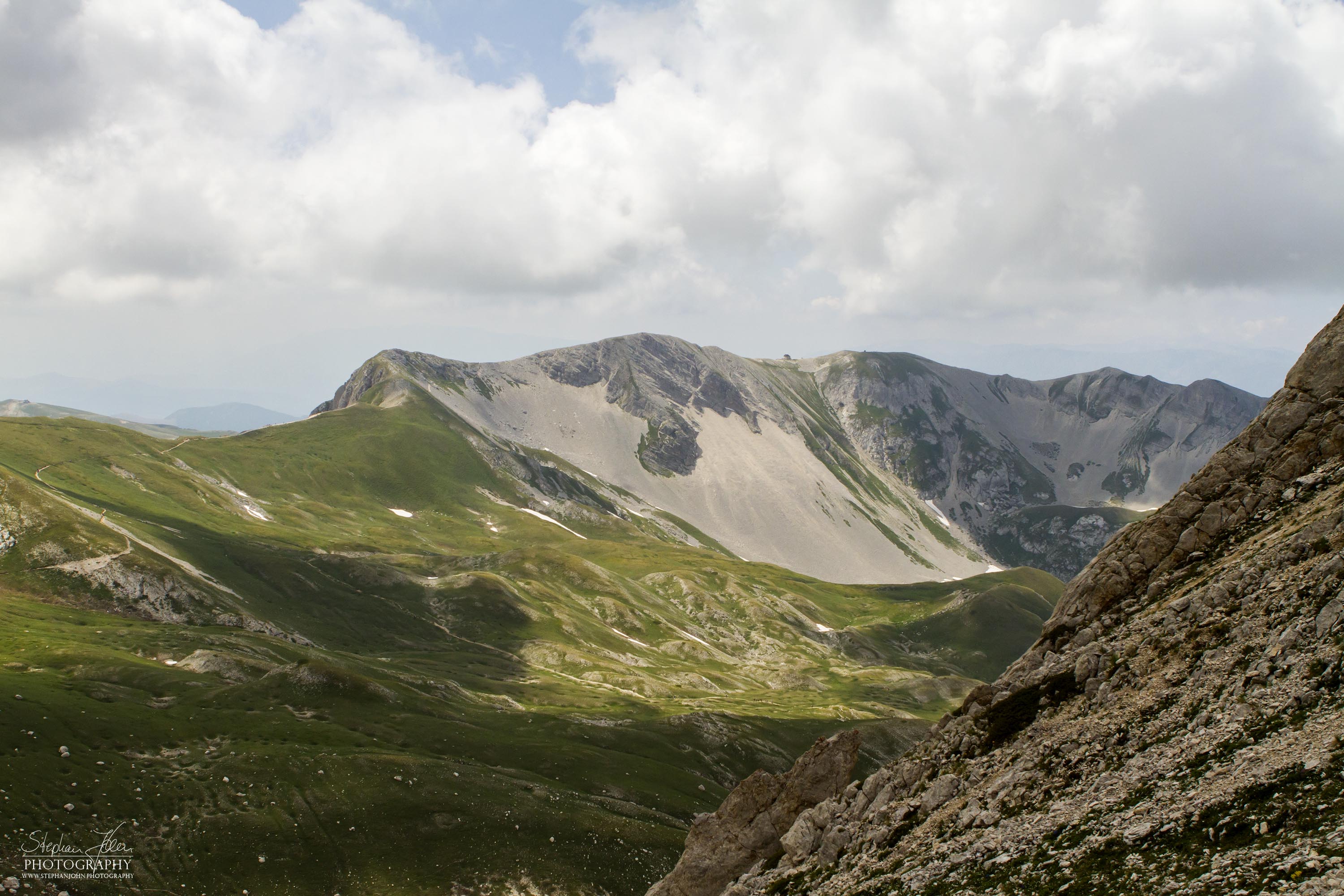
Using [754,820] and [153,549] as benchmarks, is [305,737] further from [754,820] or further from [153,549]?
[153,549]

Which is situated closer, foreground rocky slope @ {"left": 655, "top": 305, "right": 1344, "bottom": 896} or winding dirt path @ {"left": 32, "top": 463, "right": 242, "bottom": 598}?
foreground rocky slope @ {"left": 655, "top": 305, "right": 1344, "bottom": 896}

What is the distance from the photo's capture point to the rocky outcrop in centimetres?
5528

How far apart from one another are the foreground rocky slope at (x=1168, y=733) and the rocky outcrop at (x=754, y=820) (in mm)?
2462

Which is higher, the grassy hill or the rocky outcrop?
the rocky outcrop

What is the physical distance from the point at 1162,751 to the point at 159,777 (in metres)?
78.9

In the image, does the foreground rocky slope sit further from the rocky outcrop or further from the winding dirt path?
the winding dirt path

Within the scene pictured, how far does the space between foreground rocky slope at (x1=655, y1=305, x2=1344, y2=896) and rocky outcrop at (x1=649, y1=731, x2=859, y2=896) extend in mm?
2462

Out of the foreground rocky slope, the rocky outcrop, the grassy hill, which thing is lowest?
the grassy hill

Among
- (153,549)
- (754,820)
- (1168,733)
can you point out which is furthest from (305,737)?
(153,549)

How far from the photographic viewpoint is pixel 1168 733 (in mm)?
32469

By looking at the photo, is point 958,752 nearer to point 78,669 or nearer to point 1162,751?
point 1162,751

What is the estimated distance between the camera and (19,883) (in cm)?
5488

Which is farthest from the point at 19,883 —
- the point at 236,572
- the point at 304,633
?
the point at 236,572

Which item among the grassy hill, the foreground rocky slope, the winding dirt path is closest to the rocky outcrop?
the foreground rocky slope
